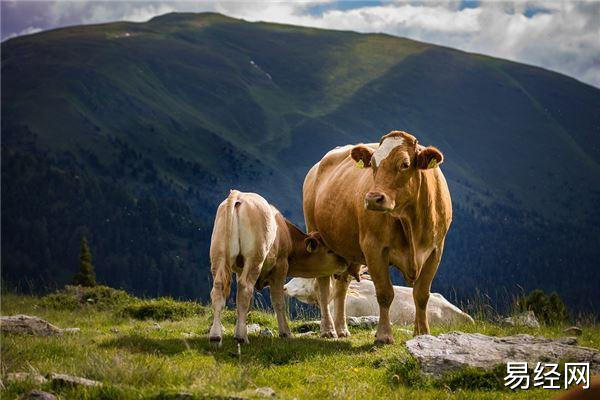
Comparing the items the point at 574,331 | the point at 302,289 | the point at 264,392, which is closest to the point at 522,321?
the point at 574,331

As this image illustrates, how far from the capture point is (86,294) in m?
22.5

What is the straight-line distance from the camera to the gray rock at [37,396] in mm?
8641

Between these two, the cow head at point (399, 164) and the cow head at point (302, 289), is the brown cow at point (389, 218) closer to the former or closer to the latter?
the cow head at point (399, 164)

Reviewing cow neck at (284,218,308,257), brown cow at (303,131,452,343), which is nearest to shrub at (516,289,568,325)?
brown cow at (303,131,452,343)

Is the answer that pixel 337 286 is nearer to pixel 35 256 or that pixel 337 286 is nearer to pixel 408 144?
pixel 408 144

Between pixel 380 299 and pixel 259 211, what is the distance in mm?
2648

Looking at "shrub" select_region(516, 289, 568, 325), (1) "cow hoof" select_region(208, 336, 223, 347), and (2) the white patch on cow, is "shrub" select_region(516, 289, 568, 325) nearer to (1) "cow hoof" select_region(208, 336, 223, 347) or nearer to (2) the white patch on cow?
(2) the white patch on cow

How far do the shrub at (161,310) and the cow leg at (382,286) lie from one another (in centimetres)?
658

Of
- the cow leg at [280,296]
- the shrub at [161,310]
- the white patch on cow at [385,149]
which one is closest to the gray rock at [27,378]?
the cow leg at [280,296]

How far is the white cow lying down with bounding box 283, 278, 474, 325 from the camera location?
19500 mm

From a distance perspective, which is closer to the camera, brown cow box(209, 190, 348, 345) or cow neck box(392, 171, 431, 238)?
brown cow box(209, 190, 348, 345)

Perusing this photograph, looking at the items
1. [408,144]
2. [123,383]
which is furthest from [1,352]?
[408,144]

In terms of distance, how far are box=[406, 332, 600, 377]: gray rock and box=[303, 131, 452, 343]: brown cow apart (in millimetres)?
2304

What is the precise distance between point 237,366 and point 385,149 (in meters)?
4.36
